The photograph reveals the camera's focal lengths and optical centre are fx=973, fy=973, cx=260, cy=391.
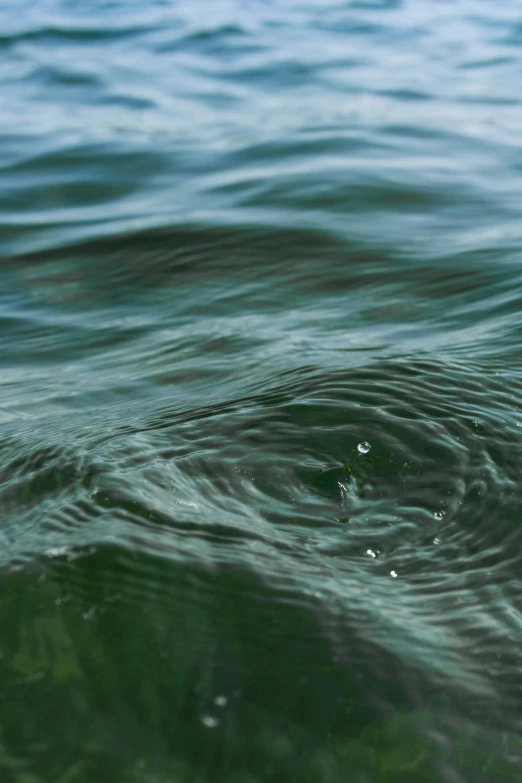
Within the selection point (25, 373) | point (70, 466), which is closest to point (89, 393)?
point (25, 373)

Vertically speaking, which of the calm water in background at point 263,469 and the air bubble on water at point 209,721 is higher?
the calm water in background at point 263,469

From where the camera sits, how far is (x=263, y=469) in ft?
9.05

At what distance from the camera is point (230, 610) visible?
7.34 ft

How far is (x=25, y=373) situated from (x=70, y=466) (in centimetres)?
130

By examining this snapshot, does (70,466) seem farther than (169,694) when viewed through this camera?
Yes

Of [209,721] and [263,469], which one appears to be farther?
[263,469]

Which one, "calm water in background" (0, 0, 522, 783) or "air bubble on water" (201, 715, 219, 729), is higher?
"calm water in background" (0, 0, 522, 783)

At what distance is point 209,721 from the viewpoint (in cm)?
198

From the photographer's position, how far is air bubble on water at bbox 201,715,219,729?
A: 1.97m

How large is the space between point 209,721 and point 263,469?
0.91m

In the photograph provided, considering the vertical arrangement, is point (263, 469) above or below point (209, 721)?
above

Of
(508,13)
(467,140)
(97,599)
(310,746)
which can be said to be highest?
(508,13)

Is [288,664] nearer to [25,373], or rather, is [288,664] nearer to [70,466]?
[70,466]

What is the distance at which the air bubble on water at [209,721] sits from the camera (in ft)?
6.46
